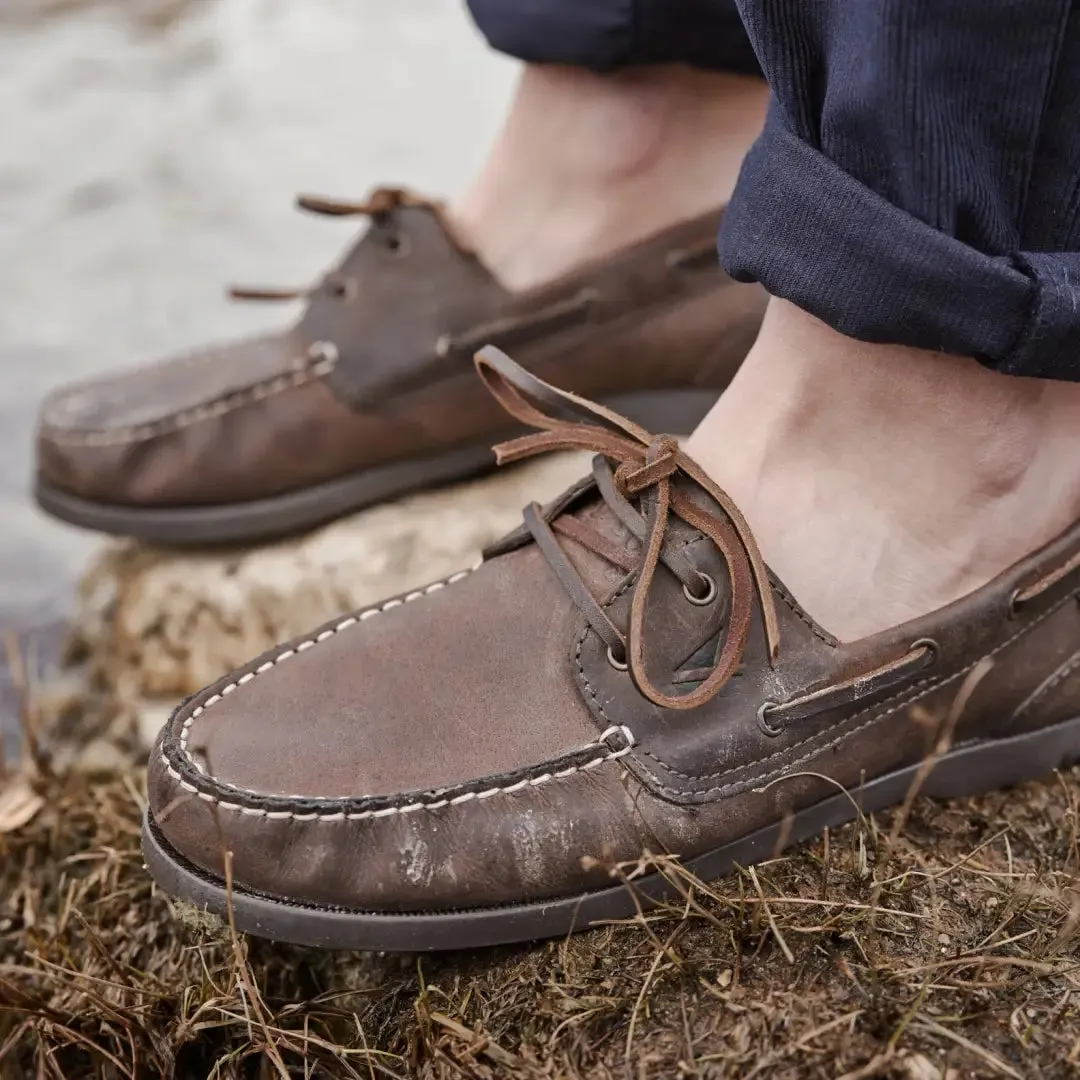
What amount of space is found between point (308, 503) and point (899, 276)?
3.85 feet

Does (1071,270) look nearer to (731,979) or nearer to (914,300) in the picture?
(914,300)

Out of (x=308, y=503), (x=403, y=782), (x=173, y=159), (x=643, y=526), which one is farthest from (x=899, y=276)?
(x=173, y=159)

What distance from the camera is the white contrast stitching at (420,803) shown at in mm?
1193

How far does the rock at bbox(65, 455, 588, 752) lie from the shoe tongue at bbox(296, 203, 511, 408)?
0.78 feet

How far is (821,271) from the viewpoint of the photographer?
1.15m

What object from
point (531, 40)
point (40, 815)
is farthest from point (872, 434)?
point (40, 815)

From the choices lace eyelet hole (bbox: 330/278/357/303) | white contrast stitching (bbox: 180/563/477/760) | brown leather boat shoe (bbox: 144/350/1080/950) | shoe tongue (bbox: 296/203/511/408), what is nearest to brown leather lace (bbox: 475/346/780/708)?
brown leather boat shoe (bbox: 144/350/1080/950)

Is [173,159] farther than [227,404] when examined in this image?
Yes

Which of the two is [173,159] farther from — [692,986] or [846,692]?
[692,986]

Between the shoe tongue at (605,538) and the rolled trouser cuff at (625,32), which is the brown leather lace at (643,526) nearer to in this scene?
the shoe tongue at (605,538)

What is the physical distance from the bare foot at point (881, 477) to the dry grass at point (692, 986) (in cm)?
27

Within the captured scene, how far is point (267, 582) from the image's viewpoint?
2006 millimetres

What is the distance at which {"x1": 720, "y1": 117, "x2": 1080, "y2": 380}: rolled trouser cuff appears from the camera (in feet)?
3.56

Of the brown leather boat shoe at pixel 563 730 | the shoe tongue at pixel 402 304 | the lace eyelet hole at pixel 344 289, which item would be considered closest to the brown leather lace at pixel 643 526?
the brown leather boat shoe at pixel 563 730
